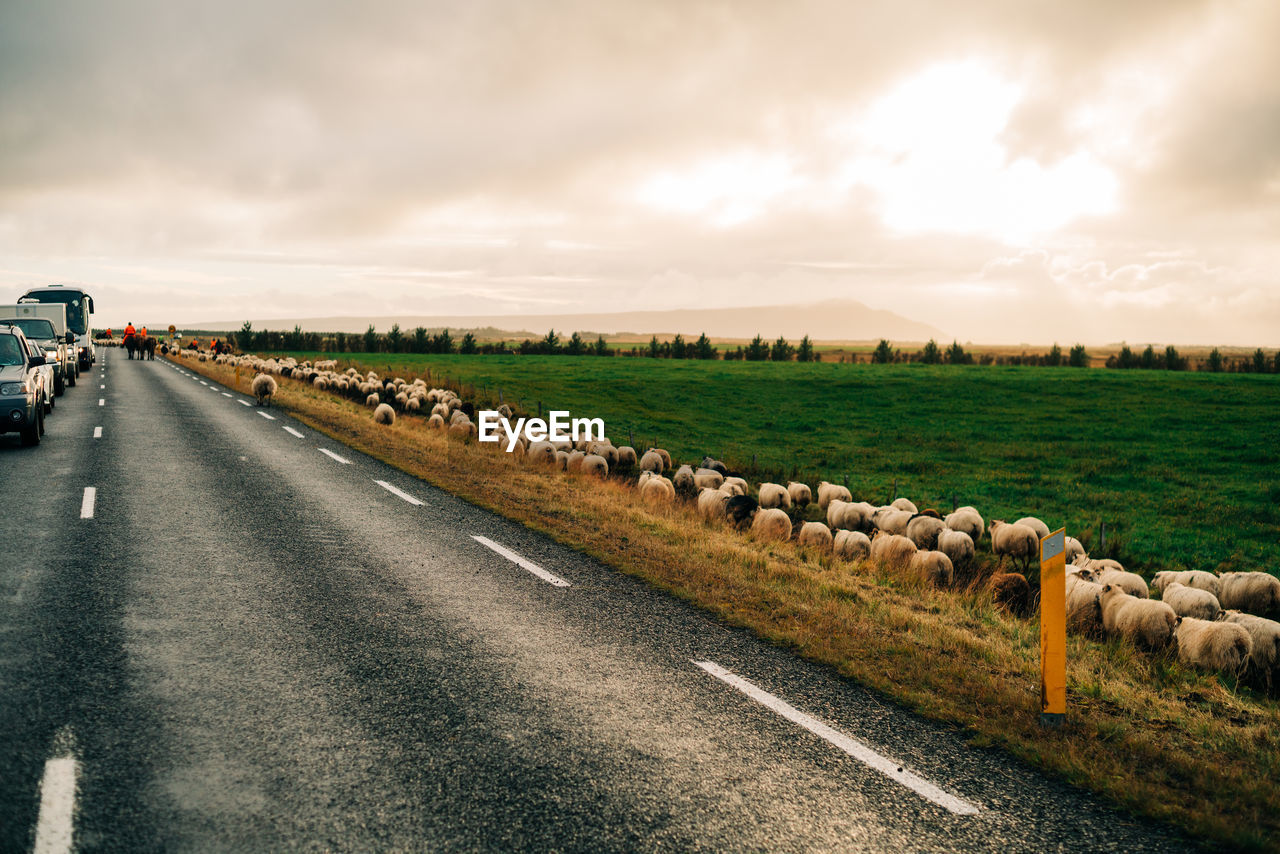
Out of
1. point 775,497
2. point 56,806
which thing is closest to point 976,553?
point 775,497

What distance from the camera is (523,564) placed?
8750mm

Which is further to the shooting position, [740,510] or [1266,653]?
[740,510]

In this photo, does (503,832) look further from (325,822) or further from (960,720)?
(960,720)

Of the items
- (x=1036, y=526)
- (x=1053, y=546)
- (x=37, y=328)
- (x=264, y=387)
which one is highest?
(x=37, y=328)

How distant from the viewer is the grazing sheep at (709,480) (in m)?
16.2

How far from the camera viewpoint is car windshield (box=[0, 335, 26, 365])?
15974 mm

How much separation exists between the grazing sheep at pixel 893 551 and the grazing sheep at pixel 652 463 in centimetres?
767

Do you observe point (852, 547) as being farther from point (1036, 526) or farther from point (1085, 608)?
point (1085, 608)

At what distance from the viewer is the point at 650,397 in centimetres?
4044

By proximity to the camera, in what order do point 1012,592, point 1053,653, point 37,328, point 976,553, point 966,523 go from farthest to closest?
point 37,328 < point 976,553 < point 966,523 < point 1012,592 < point 1053,653

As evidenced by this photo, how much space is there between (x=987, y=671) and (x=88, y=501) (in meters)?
11.9

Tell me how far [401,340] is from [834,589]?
3085 inches

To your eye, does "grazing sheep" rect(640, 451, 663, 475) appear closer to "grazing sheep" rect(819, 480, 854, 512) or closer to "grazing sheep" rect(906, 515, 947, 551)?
"grazing sheep" rect(819, 480, 854, 512)

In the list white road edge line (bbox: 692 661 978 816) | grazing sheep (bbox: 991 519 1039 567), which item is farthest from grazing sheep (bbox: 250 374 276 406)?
white road edge line (bbox: 692 661 978 816)
